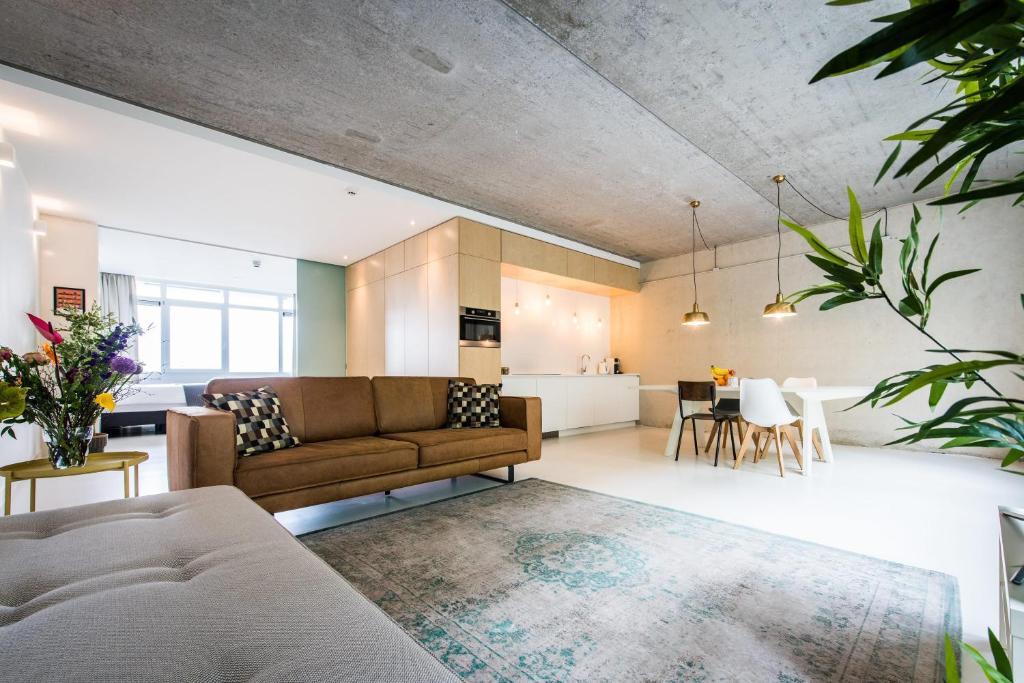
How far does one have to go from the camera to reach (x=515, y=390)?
5633mm

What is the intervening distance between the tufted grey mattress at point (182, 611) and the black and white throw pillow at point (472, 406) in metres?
2.47

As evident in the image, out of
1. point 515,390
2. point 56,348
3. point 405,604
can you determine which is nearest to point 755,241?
point 515,390

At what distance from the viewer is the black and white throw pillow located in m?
3.75

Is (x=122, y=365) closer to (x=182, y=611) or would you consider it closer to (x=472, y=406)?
(x=182, y=611)

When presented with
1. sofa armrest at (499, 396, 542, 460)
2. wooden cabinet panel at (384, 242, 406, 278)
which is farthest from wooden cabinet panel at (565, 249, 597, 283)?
sofa armrest at (499, 396, 542, 460)

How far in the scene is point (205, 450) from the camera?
7.51 ft

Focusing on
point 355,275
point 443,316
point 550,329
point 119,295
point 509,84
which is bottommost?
point 550,329

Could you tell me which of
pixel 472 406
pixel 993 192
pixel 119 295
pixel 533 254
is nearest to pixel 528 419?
pixel 472 406

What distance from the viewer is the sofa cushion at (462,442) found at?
10.2ft

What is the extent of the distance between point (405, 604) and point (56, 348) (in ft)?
6.37

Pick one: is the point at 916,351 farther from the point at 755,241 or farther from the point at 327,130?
the point at 327,130

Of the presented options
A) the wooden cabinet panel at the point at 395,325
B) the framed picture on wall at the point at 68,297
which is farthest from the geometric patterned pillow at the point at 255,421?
the framed picture on wall at the point at 68,297

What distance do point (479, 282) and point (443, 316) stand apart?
575 mm

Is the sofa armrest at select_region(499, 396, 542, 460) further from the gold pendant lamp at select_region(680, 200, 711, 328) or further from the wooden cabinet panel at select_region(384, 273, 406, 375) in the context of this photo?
the wooden cabinet panel at select_region(384, 273, 406, 375)
